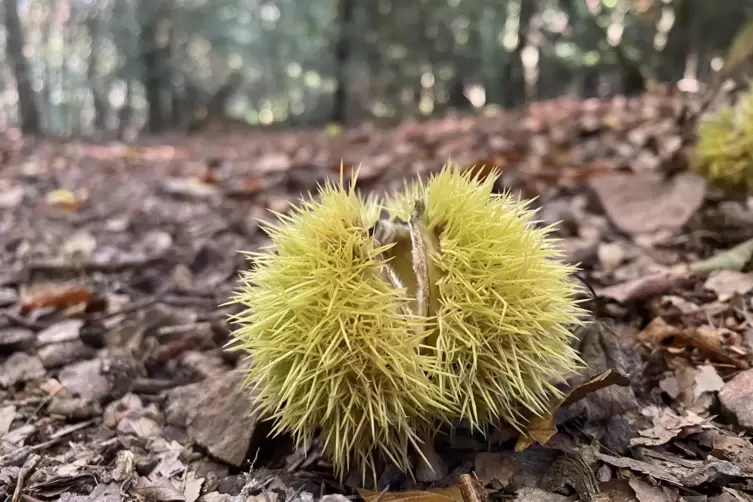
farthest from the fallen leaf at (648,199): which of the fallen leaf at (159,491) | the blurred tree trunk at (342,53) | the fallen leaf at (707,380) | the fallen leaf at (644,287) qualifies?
the blurred tree trunk at (342,53)

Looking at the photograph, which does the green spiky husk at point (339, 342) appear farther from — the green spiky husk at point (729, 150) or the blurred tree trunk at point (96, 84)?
the blurred tree trunk at point (96, 84)

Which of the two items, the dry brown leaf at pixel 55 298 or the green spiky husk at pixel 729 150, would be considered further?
the green spiky husk at pixel 729 150

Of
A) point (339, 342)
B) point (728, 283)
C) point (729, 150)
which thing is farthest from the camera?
point (729, 150)

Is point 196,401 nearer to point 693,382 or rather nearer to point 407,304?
point 407,304

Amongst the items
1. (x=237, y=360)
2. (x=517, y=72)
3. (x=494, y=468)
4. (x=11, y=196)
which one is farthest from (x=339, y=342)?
(x=517, y=72)

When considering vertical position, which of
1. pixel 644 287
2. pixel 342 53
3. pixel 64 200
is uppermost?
pixel 342 53

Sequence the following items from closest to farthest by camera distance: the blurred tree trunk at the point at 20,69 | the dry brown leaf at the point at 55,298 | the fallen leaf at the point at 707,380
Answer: the fallen leaf at the point at 707,380
the dry brown leaf at the point at 55,298
the blurred tree trunk at the point at 20,69

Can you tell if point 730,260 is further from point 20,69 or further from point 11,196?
point 20,69
